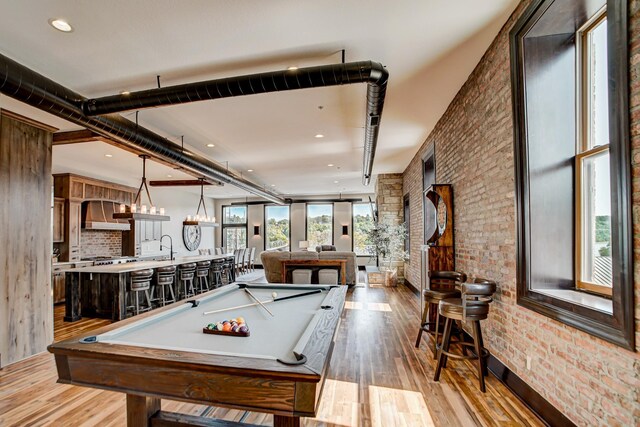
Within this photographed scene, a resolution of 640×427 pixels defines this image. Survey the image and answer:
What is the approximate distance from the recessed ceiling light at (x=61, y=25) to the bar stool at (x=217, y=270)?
6105mm

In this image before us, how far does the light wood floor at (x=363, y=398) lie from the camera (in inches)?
93.6

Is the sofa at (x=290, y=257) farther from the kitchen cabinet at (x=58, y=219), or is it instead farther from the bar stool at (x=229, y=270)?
the kitchen cabinet at (x=58, y=219)

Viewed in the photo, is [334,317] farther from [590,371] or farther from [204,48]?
[204,48]

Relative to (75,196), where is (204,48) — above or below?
above

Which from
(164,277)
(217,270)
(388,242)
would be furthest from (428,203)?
(217,270)

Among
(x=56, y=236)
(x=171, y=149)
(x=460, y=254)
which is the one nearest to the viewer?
(x=460, y=254)

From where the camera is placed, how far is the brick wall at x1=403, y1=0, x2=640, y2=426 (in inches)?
64.1

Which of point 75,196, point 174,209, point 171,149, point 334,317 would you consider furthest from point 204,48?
A: point 174,209

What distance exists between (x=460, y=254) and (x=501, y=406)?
191 centimetres

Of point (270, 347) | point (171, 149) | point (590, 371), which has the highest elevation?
point (171, 149)

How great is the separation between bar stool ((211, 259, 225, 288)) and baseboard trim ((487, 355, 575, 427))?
6.56 m

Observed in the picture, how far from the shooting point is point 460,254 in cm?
407

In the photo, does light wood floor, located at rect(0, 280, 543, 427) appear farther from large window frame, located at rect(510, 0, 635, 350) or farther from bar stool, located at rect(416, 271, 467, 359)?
large window frame, located at rect(510, 0, 635, 350)

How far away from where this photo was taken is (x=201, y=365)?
137cm
